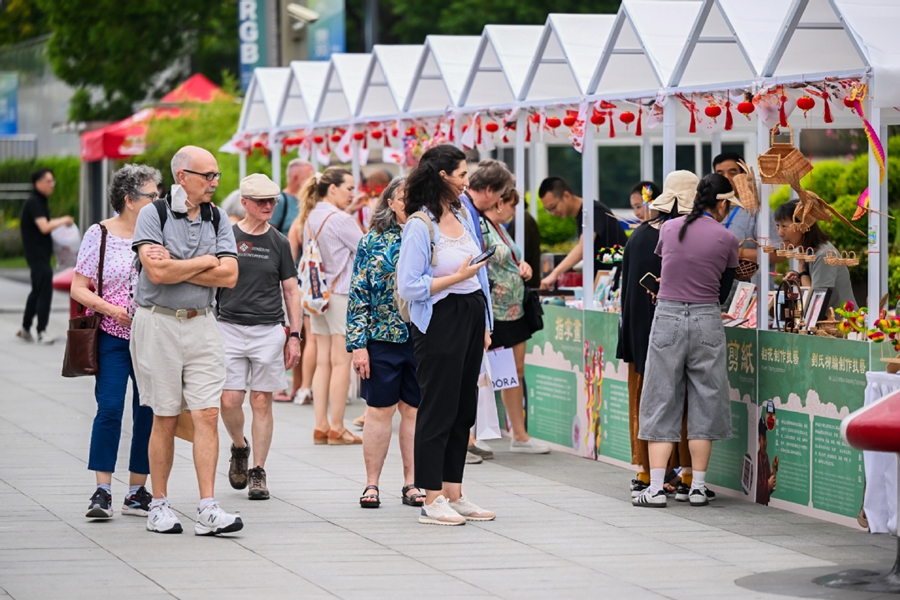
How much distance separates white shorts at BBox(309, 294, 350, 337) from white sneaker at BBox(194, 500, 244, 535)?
3.49 metres

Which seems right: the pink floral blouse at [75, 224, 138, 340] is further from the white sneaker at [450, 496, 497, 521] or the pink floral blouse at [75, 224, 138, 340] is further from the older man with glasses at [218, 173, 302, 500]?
the white sneaker at [450, 496, 497, 521]

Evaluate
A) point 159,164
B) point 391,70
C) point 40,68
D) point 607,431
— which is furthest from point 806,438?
point 40,68

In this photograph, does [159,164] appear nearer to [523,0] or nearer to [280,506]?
[523,0]

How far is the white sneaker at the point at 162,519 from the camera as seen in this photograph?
274 inches

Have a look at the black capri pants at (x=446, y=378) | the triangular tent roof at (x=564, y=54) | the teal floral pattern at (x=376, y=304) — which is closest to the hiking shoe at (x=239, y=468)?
the teal floral pattern at (x=376, y=304)

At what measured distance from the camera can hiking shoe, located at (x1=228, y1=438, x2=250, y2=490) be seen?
8.18m

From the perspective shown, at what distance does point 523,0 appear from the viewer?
3519cm

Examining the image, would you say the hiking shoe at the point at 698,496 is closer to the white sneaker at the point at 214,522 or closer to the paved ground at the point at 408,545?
the paved ground at the point at 408,545

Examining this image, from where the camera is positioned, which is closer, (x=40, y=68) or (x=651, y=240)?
(x=651, y=240)

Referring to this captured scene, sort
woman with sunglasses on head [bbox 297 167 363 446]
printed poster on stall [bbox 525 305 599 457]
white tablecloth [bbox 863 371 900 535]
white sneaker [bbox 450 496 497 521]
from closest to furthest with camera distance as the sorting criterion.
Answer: white tablecloth [bbox 863 371 900 535] → white sneaker [bbox 450 496 497 521] → printed poster on stall [bbox 525 305 599 457] → woman with sunglasses on head [bbox 297 167 363 446]

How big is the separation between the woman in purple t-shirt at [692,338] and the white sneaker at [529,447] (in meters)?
2.24

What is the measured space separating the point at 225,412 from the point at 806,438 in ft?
10.3

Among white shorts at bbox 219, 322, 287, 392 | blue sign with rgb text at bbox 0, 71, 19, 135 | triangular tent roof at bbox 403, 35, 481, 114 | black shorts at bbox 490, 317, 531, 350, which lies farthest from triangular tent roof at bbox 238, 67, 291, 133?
blue sign with rgb text at bbox 0, 71, 19, 135

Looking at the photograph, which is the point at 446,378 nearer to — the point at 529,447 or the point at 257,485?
the point at 257,485
